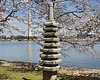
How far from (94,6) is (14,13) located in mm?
7556

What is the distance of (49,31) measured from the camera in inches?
296

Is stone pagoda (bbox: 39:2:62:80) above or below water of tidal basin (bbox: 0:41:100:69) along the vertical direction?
above

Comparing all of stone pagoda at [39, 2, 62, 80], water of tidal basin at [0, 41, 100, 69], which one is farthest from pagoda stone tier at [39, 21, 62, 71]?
water of tidal basin at [0, 41, 100, 69]

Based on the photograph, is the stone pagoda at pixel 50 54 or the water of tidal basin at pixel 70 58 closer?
the stone pagoda at pixel 50 54

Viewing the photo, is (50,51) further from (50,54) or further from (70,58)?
(70,58)

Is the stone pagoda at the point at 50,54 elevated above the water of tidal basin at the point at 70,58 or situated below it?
above

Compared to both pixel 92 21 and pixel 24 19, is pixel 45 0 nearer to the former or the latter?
pixel 24 19

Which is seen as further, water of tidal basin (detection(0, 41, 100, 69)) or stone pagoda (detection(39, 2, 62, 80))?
water of tidal basin (detection(0, 41, 100, 69))

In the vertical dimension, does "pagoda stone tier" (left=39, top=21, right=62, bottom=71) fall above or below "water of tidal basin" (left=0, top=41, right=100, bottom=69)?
above

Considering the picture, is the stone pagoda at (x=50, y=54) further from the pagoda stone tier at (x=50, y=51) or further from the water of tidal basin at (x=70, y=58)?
the water of tidal basin at (x=70, y=58)

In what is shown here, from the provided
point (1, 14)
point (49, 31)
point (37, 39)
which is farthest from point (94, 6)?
point (49, 31)

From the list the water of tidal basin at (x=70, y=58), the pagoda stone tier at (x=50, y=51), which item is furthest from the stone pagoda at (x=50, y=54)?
the water of tidal basin at (x=70, y=58)

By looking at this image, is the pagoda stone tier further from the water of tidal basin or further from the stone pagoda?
the water of tidal basin

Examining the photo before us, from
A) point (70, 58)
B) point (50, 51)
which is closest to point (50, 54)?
point (50, 51)
